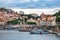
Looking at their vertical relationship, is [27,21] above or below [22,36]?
above

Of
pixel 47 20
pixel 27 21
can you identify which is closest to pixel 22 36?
pixel 27 21

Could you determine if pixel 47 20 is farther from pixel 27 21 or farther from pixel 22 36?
pixel 22 36

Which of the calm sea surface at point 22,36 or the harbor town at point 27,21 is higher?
the harbor town at point 27,21

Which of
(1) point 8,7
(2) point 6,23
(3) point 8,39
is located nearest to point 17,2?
(1) point 8,7

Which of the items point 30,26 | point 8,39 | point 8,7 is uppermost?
point 8,7

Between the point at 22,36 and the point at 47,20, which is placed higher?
the point at 47,20

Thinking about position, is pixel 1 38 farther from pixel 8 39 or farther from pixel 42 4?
pixel 42 4

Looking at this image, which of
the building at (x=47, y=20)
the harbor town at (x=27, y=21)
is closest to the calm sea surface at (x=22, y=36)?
the harbor town at (x=27, y=21)

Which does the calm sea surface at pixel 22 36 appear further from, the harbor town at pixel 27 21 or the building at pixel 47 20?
the building at pixel 47 20

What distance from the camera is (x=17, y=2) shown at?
3.45 m

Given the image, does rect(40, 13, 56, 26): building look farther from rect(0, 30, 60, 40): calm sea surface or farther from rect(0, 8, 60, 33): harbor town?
rect(0, 30, 60, 40): calm sea surface

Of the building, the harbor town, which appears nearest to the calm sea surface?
the harbor town

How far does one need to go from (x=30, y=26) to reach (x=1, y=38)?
532 millimetres

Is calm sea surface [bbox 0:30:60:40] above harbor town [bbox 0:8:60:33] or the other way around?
the other way around
